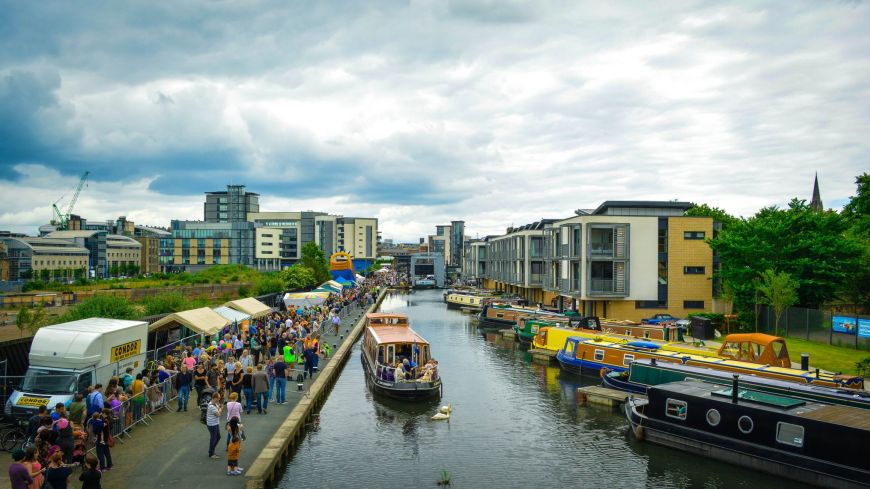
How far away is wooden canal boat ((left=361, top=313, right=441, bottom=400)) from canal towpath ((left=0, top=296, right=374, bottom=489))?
6.58m

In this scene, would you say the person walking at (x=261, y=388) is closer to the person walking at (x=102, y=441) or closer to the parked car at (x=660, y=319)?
the person walking at (x=102, y=441)

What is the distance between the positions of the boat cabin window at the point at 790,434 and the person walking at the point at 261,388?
1783cm

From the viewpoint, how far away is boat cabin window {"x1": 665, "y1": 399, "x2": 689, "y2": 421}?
23.1 m

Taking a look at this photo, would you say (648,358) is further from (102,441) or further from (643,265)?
(102,441)

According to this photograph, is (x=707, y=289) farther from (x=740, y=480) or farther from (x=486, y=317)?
(x=740, y=480)

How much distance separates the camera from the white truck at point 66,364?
1847 cm

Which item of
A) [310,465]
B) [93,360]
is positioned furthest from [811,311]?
[93,360]

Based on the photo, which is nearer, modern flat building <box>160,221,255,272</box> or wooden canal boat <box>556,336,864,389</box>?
wooden canal boat <box>556,336,864,389</box>

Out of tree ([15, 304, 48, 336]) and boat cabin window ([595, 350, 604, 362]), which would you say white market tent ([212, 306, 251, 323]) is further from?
boat cabin window ([595, 350, 604, 362])

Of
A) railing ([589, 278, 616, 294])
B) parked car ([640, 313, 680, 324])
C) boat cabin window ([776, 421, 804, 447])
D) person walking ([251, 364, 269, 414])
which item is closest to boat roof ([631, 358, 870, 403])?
boat cabin window ([776, 421, 804, 447])

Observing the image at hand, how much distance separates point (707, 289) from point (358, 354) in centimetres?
3191

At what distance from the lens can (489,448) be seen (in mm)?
23094

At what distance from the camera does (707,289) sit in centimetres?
5525

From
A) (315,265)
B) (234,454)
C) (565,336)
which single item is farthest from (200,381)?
(315,265)
